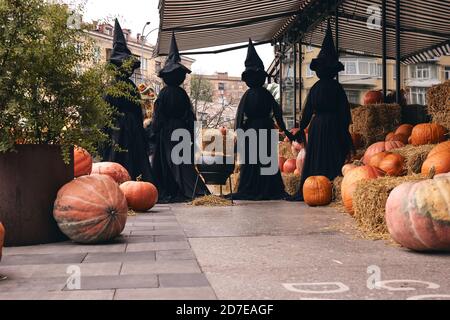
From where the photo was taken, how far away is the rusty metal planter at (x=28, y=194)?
5.57 meters

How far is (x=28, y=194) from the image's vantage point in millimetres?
5629

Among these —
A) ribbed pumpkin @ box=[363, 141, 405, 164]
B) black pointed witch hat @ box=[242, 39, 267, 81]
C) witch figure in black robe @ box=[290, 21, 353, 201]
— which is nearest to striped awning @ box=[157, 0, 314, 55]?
black pointed witch hat @ box=[242, 39, 267, 81]

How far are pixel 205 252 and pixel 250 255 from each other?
0.39m

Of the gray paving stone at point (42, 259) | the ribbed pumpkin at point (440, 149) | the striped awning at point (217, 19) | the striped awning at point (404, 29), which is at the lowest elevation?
the gray paving stone at point (42, 259)

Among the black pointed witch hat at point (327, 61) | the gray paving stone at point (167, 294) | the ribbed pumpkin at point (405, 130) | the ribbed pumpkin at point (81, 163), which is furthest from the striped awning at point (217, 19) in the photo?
the gray paving stone at point (167, 294)

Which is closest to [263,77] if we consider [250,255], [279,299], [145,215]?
[145,215]

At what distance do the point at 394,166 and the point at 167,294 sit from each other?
5.49 m

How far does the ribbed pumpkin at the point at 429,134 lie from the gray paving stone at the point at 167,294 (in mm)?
6582

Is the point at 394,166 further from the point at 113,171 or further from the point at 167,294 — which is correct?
the point at 167,294

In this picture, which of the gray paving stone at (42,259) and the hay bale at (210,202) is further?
the hay bale at (210,202)

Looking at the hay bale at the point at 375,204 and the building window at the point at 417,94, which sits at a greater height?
the building window at the point at 417,94

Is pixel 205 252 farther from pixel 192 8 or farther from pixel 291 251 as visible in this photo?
pixel 192 8

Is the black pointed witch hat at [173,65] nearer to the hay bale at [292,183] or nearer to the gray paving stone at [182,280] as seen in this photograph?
the hay bale at [292,183]

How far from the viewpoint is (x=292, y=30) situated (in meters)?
16.5
